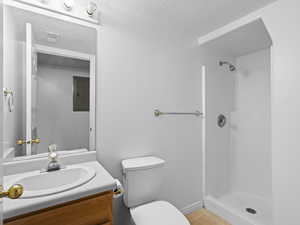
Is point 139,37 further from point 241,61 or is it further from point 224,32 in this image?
point 241,61

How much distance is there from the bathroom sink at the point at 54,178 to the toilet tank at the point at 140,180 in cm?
36

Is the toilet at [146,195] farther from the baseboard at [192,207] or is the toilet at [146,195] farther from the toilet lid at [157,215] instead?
the baseboard at [192,207]

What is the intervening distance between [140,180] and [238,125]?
187 cm

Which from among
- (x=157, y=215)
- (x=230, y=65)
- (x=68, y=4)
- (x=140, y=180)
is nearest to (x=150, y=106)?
(x=140, y=180)

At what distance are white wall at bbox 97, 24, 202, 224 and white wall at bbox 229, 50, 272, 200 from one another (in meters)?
0.83

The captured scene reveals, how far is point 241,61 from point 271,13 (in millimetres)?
1129

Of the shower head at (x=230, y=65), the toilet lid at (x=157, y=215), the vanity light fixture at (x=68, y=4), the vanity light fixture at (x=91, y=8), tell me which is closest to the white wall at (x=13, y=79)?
the vanity light fixture at (x=68, y=4)

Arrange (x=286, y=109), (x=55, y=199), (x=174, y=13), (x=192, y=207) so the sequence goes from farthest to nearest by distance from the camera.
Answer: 1. (x=192, y=207)
2. (x=174, y=13)
3. (x=286, y=109)
4. (x=55, y=199)

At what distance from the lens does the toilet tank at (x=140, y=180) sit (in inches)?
50.3

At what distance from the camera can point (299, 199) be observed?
3.86 feet

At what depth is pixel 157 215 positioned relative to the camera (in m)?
1.16

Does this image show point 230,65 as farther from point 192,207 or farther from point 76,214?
point 76,214

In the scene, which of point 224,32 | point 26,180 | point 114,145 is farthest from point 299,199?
point 26,180

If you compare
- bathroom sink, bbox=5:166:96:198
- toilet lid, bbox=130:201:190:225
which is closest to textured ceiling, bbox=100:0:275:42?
bathroom sink, bbox=5:166:96:198
